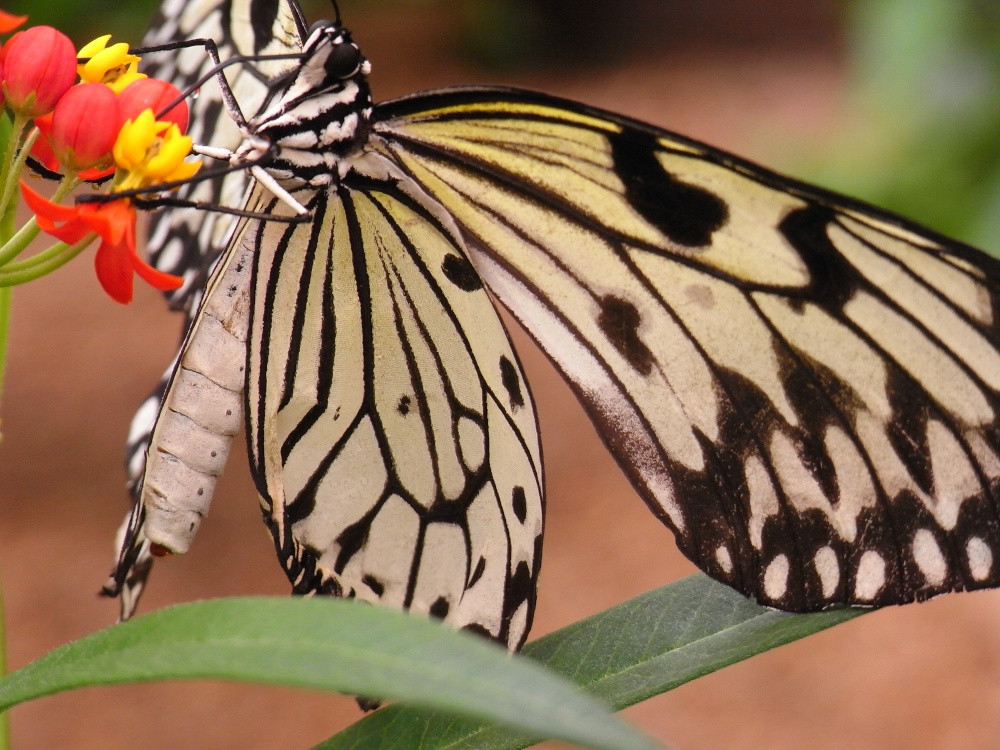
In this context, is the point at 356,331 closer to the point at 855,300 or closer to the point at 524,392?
the point at 524,392

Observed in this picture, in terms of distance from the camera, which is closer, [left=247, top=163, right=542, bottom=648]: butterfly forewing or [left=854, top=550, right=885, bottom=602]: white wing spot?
[left=854, top=550, right=885, bottom=602]: white wing spot

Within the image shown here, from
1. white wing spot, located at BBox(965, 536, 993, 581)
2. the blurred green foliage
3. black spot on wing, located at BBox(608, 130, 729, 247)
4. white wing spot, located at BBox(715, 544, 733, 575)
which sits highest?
the blurred green foliage

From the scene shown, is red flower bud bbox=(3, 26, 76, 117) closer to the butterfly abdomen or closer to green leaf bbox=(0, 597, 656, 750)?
the butterfly abdomen

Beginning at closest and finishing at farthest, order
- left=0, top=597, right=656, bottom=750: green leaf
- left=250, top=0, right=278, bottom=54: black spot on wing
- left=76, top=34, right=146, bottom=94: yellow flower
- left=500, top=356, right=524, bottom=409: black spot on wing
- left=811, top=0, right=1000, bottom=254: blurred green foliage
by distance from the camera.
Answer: left=0, top=597, right=656, bottom=750: green leaf → left=76, top=34, right=146, bottom=94: yellow flower → left=500, top=356, right=524, bottom=409: black spot on wing → left=250, top=0, right=278, bottom=54: black spot on wing → left=811, top=0, right=1000, bottom=254: blurred green foliage

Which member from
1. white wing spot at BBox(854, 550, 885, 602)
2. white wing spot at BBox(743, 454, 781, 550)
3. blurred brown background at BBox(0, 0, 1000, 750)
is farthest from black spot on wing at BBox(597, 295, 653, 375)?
blurred brown background at BBox(0, 0, 1000, 750)

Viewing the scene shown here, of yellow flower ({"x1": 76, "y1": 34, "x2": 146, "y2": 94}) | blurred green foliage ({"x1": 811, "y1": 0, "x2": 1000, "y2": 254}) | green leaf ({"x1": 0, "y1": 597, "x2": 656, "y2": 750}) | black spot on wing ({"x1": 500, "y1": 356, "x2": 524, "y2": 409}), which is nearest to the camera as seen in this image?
green leaf ({"x1": 0, "y1": 597, "x2": 656, "y2": 750})

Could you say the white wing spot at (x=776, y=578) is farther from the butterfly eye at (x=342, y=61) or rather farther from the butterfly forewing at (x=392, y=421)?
the butterfly eye at (x=342, y=61)

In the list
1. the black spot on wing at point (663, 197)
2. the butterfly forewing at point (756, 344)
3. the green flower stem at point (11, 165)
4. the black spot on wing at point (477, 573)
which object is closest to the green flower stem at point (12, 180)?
the green flower stem at point (11, 165)

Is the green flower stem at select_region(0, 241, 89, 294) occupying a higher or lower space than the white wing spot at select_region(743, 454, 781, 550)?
higher
